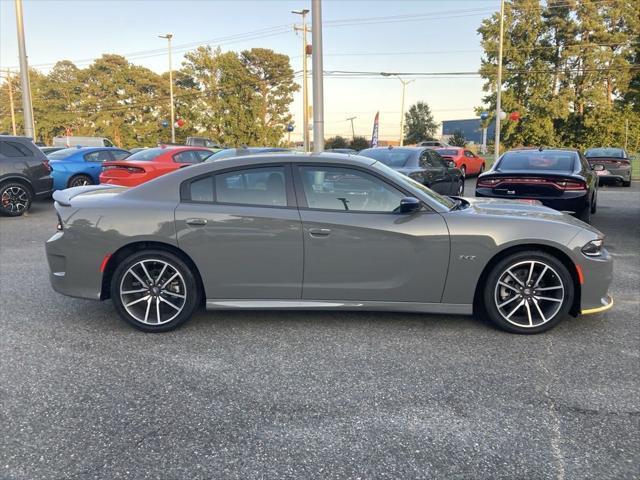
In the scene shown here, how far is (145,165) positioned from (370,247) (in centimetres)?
868

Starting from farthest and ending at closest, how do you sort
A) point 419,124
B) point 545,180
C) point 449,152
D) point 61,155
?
point 419,124
point 449,152
point 61,155
point 545,180

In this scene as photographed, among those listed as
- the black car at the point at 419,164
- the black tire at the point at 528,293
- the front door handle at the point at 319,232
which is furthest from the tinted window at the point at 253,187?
the black car at the point at 419,164

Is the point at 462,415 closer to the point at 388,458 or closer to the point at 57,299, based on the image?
the point at 388,458

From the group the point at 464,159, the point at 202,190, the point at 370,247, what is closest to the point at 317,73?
the point at 202,190

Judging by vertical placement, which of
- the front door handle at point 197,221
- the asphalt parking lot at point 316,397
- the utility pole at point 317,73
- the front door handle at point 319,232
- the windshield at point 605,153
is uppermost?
the utility pole at point 317,73

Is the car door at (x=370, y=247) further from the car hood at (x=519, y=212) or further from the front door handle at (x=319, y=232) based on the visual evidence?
the car hood at (x=519, y=212)

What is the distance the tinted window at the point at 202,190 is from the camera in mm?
4258

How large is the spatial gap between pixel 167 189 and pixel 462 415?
286cm

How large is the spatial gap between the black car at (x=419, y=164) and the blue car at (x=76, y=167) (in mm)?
7356

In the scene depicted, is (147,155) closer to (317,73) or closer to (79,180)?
(79,180)

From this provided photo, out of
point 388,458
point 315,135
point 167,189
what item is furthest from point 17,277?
point 315,135

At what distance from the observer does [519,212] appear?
439 cm

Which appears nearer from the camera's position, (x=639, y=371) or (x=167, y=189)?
(x=639, y=371)

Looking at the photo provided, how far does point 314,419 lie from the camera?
9.52ft
